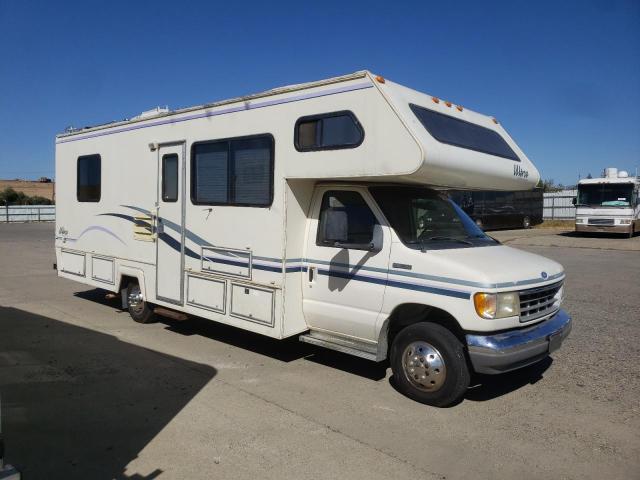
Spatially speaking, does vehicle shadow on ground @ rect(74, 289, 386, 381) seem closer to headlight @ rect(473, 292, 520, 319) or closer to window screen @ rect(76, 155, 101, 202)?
headlight @ rect(473, 292, 520, 319)

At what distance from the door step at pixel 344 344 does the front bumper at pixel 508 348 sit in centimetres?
102

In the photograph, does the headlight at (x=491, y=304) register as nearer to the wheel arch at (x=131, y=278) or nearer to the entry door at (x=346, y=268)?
the entry door at (x=346, y=268)

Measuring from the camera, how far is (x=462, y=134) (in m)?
5.88

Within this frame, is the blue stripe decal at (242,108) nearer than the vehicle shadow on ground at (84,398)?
No

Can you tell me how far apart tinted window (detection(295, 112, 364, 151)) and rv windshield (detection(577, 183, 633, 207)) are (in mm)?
22806

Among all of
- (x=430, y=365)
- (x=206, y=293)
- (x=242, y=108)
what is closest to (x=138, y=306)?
(x=206, y=293)

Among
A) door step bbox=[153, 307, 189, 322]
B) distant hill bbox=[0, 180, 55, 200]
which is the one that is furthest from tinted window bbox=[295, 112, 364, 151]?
distant hill bbox=[0, 180, 55, 200]

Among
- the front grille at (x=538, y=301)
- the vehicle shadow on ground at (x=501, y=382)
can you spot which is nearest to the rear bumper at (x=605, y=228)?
the vehicle shadow on ground at (x=501, y=382)

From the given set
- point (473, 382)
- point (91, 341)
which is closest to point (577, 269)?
point (473, 382)

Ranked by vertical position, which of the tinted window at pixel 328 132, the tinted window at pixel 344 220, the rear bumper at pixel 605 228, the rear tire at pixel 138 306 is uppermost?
the tinted window at pixel 328 132

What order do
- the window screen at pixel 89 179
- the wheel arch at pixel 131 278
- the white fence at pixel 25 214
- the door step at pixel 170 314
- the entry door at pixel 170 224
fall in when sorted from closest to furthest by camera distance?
the entry door at pixel 170 224, the door step at pixel 170 314, the wheel arch at pixel 131 278, the window screen at pixel 89 179, the white fence at pixel 25 214

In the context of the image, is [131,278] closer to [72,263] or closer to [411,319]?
[72,263]

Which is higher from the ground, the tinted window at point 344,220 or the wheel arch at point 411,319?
the tinted window at point 344,220

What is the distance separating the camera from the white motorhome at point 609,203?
24375 mm
